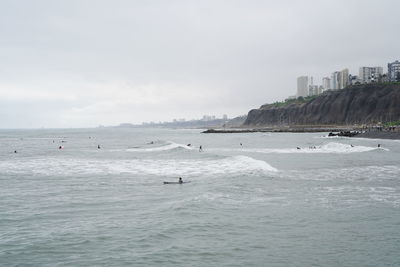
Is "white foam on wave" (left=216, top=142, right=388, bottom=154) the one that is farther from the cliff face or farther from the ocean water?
the cliff face

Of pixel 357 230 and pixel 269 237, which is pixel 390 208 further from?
pixel 269 237

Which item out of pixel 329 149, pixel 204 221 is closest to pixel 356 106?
pixel 329 149

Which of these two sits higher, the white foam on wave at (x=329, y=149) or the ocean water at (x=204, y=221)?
the white foam on wave at (x=329, y=149)

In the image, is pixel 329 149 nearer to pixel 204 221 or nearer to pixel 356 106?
pixel 204 221

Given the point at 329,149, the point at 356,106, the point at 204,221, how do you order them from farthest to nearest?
the point at 356,106 → the point at 329,149 → the point at 204,221

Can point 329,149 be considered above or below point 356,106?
below

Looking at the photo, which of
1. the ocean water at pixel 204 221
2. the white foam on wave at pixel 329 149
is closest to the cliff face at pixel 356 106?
the white foam on wave at pixel 329 149

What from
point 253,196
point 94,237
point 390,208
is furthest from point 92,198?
point 390,208

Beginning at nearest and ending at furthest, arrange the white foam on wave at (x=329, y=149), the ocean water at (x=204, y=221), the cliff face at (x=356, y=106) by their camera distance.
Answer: the ocean water at (x=204, y=221) < the white foam on wave at (x=329, y=149) < the cliff face at (x=356, y=106)

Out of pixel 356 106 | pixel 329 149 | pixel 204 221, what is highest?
pixel 356 106

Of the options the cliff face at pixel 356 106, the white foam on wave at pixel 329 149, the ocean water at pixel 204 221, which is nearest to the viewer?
the ocean water at pixel 204 221

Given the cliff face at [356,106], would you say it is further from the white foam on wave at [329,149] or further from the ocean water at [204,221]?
the ocean water at [204,221]

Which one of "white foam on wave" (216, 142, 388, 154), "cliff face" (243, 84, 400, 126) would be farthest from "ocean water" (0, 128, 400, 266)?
"cliff face" (243, 84, 400, 126)

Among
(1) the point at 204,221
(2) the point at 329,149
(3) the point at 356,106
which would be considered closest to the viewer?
(1) the point at 204,221
